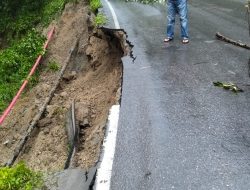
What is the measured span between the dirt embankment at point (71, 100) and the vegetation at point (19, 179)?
2.26 feet

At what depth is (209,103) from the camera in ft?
19.5

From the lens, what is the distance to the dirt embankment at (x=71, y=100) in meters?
6.66

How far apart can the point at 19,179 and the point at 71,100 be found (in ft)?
15.7

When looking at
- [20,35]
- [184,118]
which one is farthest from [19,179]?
[20,35]

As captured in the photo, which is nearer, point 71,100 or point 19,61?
point 71,100

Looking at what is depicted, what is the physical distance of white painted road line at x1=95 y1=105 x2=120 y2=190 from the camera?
4.31 meters

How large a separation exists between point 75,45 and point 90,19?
97cm

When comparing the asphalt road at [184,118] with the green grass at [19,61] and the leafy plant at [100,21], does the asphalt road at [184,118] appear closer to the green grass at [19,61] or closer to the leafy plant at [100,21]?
the leafy plant at [100,21]

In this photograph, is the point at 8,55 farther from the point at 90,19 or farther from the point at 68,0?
the point at 68,0

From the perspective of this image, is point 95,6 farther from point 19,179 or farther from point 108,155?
point 19,179

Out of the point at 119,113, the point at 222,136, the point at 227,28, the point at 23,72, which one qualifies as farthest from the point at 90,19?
the point at 222,136

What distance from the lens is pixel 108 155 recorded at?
15.9 ft

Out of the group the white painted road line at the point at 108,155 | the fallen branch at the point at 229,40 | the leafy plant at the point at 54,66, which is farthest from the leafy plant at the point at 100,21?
the white painted road line at the point at 108,155

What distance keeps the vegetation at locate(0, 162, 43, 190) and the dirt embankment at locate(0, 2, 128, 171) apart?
688 mm
